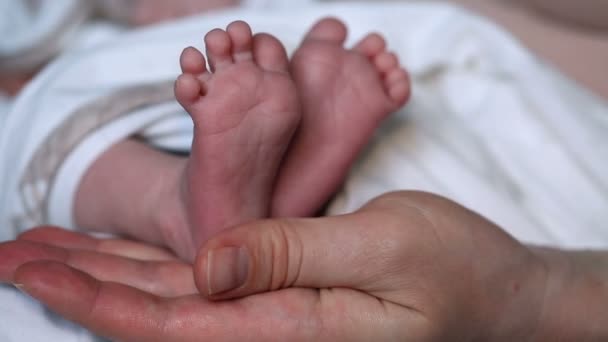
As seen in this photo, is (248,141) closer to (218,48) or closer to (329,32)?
(218,48)

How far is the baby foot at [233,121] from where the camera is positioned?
490mm

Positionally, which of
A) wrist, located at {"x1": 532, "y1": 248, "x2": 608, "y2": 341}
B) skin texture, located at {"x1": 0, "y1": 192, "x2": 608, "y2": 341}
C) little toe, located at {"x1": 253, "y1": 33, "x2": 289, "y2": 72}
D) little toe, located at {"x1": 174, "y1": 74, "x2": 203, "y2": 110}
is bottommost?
wrist, located at {"x1": 532, "y1": 248, "x2": 608, "y2": 341}

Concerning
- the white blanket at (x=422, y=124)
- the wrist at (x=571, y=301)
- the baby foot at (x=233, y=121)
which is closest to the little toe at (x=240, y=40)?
the baby foot at (x=233, y=121)

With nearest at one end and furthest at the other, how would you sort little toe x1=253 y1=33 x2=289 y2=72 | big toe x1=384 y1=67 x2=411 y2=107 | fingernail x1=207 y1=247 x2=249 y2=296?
fingernail x1=207 y1=247 x2=249 y2=296 → little toe x1=253 y1=33 x2=289 y2=72 → big toe x1=384 y1=67 x2=411 y2=107

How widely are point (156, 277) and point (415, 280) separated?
0.21 meters

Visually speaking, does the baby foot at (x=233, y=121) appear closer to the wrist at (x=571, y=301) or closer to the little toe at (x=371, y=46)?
the little toe at (x=371, y=46)

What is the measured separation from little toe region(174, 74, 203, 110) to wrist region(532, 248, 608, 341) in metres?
0.32

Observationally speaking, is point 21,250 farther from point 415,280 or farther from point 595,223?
point 595,223

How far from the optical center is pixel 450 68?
2.85ft

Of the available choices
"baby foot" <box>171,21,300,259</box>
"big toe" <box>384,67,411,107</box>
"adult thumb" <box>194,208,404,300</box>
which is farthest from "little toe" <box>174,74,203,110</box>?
"big toe" <box>384,67,411,107</box>

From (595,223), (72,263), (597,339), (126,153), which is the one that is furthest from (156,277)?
(595,223)

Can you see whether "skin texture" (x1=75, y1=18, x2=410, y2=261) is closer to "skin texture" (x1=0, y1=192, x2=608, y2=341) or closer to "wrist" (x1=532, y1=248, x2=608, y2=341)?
"skin texture" (x1=0, y1=192, x2=608, y2=341)

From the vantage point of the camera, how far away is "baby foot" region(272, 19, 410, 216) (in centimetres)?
59

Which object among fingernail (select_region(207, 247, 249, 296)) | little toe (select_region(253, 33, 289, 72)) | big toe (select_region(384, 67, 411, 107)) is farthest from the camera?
big toe (select_region(384, 67, 411, 107))
